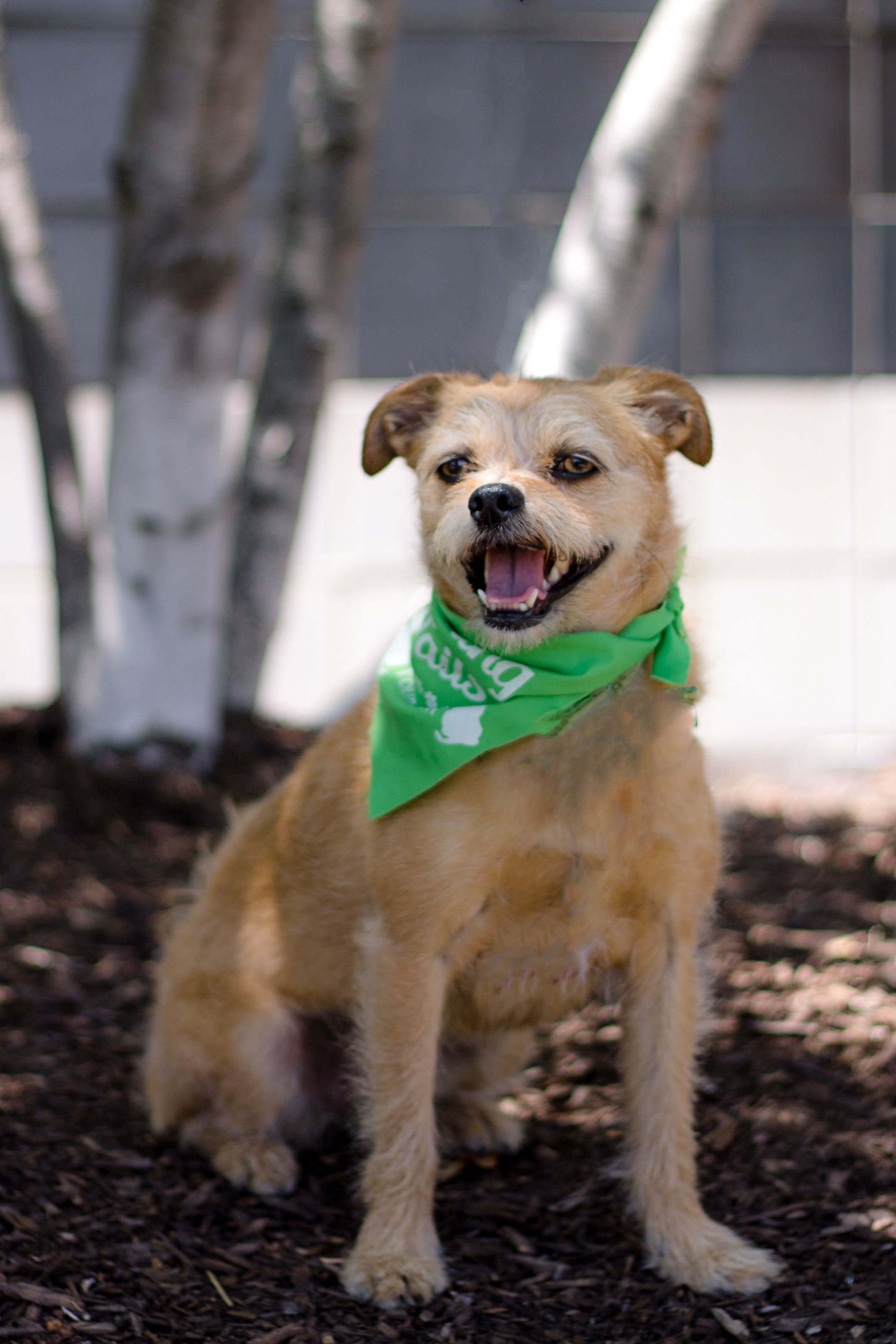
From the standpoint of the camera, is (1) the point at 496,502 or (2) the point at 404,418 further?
(2) the point at 404,418

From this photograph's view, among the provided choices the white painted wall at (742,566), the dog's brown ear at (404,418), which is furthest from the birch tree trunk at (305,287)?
the dog's brown ear at (404,418)

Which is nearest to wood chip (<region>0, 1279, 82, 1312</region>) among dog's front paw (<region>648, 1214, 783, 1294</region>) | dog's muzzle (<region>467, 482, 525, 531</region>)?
dog's front paw (<region>648, 1214, 783, 1294</region>)

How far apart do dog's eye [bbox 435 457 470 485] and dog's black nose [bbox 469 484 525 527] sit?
270mm

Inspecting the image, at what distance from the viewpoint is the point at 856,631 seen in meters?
7.88

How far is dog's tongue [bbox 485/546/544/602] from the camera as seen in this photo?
2705 mm

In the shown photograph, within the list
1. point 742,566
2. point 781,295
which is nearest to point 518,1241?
point 742,566

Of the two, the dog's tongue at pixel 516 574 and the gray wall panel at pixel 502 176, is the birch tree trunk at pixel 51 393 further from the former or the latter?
the dog's tongue at pixel 516 574

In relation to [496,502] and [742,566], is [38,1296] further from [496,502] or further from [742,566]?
[742,566]

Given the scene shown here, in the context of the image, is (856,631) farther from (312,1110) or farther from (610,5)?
(312,1110)

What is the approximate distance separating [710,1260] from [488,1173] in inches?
27.7

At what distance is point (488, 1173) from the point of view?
3318 millimetres

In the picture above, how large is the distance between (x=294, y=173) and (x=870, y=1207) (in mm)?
4424

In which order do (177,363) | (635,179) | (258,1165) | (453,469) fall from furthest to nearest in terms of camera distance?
1. (177,363)
2. (635,179)
3. (258,1165)
4. (453,469)

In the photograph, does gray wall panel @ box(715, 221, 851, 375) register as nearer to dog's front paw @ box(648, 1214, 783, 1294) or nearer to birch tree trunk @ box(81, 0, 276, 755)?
birch tree trunk @ box(81, 0, 276, 755)
